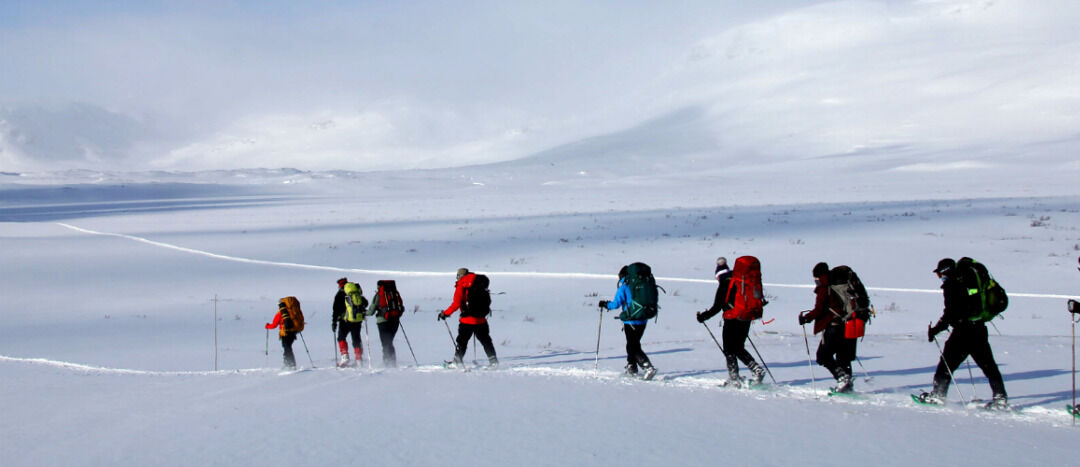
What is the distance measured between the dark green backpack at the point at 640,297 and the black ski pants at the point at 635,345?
18cm

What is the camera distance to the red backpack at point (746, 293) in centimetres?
729

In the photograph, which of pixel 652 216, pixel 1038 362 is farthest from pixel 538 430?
pixel 652 216

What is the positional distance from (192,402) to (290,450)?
228cm

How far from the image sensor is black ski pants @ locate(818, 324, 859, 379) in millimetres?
7305

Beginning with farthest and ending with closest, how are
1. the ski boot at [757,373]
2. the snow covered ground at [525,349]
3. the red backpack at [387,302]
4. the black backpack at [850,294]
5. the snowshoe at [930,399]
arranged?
the red backpack at [387,302] < the ski boot at [757,373] < the black backpack at [850,294] < the snowshoe at [930,399] < the snow covered ground at [525,349]

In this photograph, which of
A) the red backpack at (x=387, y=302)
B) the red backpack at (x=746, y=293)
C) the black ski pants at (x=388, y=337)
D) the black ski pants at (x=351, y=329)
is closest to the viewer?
the red backpack at (x=746, y=293)

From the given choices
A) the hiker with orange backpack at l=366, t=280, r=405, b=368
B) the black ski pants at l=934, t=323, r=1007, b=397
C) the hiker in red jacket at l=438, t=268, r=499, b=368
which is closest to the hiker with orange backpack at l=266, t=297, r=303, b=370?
the hiker with orange backpack at l=366, t=280, r=405, b=368

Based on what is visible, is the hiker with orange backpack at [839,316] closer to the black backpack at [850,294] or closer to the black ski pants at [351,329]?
the black backpack at [850,294]

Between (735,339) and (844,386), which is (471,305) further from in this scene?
(844,386)

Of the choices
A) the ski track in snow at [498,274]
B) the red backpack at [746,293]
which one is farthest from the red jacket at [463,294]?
the ski track in snow at [498,274]

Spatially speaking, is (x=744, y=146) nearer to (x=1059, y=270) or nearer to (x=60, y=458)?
(x=1059, y=270)

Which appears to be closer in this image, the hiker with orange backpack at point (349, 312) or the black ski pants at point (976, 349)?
the black ski pants at point (976, 349)

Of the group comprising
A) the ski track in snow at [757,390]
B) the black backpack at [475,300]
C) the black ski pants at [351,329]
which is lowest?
the ski track in snow at [757,390]

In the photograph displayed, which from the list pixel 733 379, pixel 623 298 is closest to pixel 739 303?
pixel 733 379
